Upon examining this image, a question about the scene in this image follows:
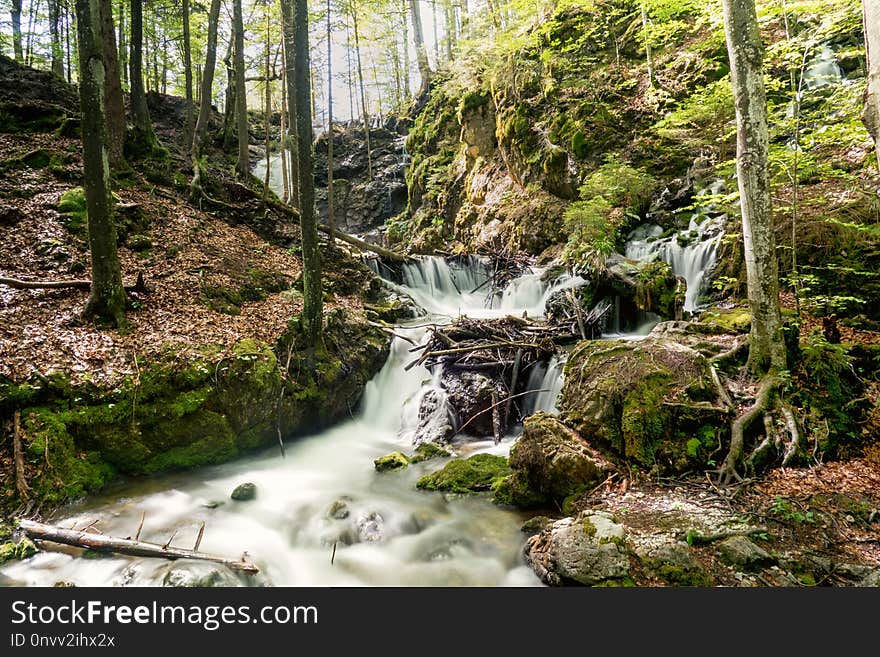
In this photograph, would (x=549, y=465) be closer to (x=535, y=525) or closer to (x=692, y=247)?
(x=535, y=525)

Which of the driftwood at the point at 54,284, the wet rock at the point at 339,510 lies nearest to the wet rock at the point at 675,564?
the wet rock at the point at 339,510

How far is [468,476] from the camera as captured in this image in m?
5.94

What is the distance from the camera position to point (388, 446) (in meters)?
7.93

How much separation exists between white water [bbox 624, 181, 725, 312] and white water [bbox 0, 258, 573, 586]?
4484mm

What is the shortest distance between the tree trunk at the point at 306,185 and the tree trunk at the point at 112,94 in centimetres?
635

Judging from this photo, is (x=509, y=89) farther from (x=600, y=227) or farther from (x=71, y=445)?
(x=71, y=445)

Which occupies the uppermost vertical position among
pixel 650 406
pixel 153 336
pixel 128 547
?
pixel 153 336

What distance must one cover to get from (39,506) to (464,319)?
23.0 feet

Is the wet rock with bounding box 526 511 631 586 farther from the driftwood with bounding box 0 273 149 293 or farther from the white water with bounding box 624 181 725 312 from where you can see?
the driftwood with bounding box 0 273 149 293

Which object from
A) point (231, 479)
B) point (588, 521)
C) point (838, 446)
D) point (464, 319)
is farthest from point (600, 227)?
point (231, 479)

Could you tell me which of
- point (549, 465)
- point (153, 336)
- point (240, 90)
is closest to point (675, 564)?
point (549, 465)

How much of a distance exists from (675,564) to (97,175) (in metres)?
8.29

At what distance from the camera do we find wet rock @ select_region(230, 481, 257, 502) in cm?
574

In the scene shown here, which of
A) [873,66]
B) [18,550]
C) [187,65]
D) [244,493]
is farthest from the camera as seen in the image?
[187,65]
